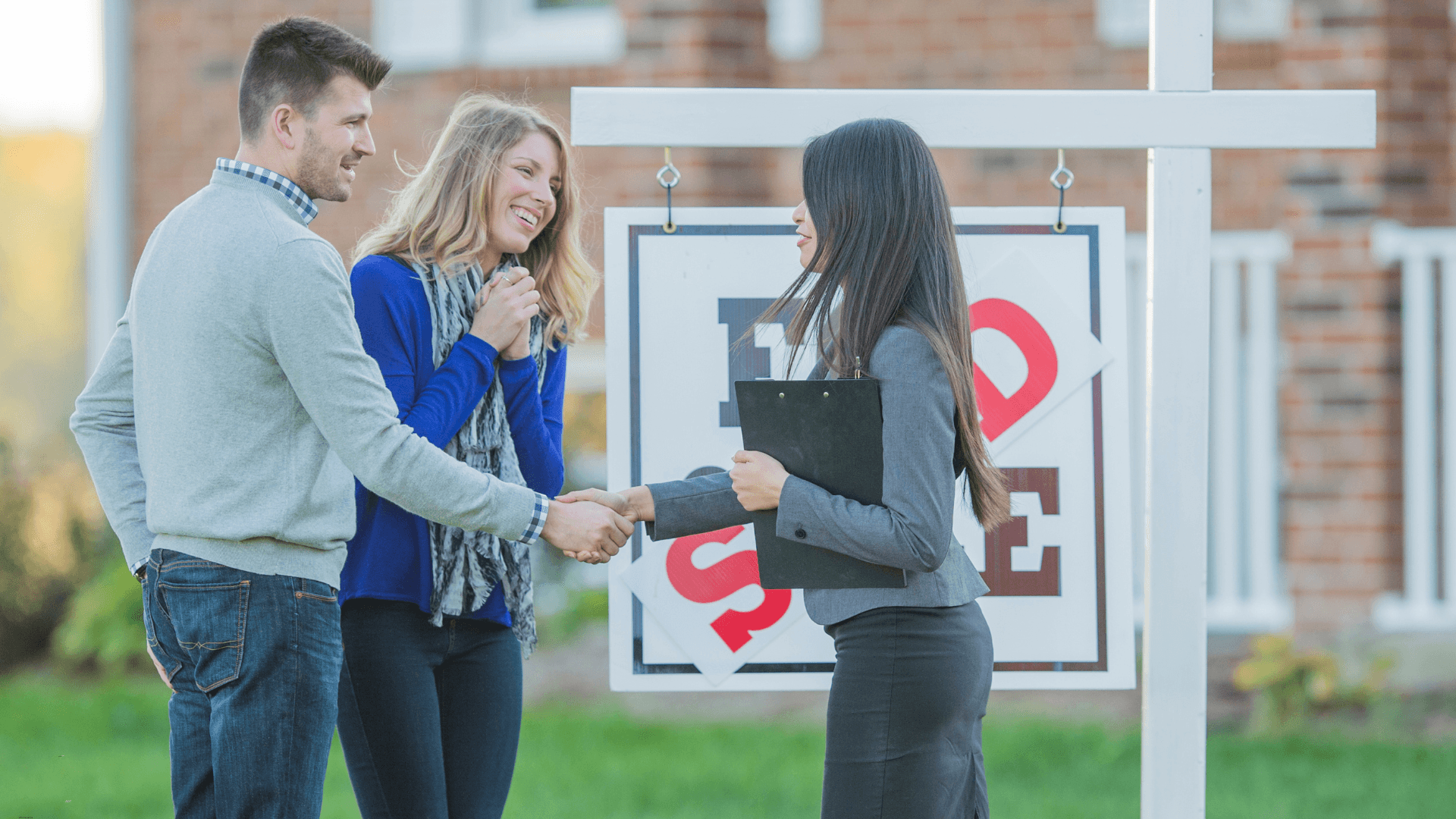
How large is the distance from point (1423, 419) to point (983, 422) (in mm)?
3663

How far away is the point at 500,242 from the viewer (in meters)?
2.71

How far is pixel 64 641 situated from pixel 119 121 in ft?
9.86

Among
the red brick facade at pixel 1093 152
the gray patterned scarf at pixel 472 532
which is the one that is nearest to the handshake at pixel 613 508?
the gray patterned scarf at pixel 472 532

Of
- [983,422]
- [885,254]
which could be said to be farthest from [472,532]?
[983,422]

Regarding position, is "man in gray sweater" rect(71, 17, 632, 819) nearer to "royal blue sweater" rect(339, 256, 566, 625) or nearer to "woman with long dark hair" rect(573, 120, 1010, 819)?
"royal blue sweater" rect(339, 256, 566, 625)

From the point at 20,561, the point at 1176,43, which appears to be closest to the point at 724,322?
the point at 1176,43

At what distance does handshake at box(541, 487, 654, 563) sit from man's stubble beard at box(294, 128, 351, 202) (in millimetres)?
696

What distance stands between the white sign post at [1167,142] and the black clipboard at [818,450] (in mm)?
685

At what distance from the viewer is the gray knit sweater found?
6.93ft

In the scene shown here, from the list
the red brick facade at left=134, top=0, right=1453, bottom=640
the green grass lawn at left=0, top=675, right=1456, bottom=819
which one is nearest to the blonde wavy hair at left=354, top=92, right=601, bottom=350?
the red brick facade at left=134, top=0, right=1453, bottom=640

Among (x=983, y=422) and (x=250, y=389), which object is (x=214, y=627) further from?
(x=983, y=422)

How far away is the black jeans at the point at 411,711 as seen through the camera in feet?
8.05

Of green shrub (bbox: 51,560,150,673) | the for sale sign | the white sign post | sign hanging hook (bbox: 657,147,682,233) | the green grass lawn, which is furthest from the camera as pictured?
green shrub (bbox: 51,560,150,673)

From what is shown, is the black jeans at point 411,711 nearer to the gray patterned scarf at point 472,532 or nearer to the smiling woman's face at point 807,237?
the gray patterned scarf at point 472,532
